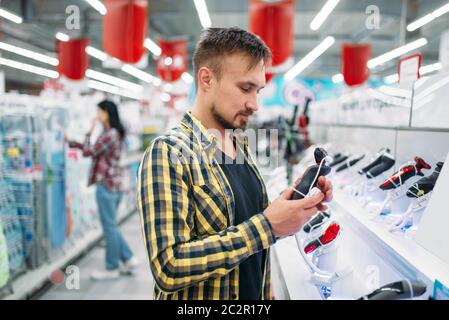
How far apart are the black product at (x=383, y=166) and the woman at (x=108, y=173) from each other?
2.85m

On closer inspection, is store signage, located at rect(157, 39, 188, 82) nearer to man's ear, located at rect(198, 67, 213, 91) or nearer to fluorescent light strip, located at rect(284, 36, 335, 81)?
fluorescent light strip, located at rect(284, 36, 335, 81)

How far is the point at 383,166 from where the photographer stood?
69.6 inches

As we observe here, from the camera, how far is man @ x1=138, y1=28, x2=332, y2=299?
0.90 meters

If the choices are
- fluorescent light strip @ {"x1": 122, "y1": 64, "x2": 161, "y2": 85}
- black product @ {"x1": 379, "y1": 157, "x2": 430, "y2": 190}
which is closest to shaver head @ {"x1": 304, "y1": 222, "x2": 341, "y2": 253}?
black product @ {"x1": 379, "y1": 157, "x2": 430, "y2": 190}

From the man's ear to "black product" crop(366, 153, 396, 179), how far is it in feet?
3.57

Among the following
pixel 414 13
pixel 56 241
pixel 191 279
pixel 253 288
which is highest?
pixel 414 13

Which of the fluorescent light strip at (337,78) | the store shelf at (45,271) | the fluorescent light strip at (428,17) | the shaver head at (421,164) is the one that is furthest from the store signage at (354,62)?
the fluorescent light strip at (337,78)

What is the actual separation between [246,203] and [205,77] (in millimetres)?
422

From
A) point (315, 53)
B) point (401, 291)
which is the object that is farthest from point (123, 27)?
point (315, 53)

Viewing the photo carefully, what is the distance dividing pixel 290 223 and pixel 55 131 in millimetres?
3582

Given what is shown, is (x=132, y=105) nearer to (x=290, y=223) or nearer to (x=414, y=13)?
(x=414, y=13)

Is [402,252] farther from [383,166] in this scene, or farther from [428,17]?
[428,17]

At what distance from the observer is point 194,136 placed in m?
1.10
